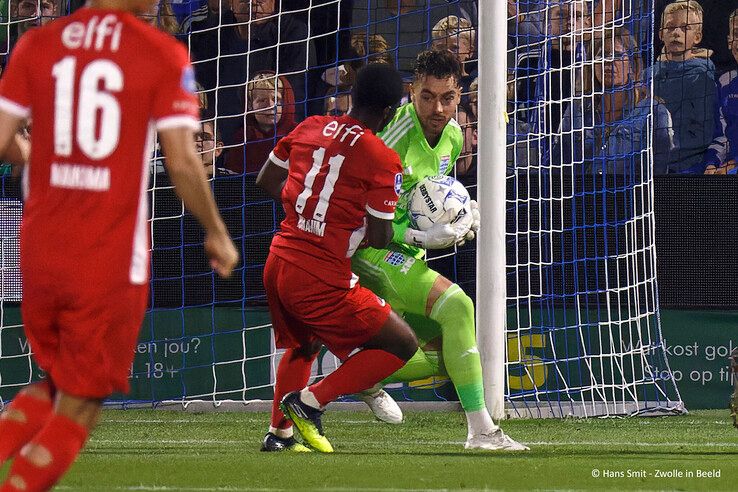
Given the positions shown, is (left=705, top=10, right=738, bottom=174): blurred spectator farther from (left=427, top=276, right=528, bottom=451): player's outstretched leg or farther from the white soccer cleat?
(left=427, top=276, right=528, bottom=451): player's outstretched leg

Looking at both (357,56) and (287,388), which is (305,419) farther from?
(357,56)

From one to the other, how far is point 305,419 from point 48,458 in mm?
2783

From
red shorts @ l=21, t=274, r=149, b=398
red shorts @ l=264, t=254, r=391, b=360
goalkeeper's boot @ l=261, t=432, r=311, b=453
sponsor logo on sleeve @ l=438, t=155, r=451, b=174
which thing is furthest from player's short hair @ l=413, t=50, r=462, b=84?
red shorts @ l=21, t=274, r=149, b=398

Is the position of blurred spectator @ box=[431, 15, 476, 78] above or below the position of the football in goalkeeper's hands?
above

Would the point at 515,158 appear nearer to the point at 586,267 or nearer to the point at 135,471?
the point at 586,267

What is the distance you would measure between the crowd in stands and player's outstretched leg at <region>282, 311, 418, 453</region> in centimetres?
292

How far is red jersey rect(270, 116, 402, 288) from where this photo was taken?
5926 millimetres

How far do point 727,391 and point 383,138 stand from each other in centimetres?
353

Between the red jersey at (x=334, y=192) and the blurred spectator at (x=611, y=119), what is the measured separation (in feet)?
10.1

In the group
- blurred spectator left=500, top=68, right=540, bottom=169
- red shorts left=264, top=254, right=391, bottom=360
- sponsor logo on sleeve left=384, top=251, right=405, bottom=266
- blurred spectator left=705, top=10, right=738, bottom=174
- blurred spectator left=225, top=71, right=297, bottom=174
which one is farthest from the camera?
blurred spectator left=705, top=10, right=738, bottom=174

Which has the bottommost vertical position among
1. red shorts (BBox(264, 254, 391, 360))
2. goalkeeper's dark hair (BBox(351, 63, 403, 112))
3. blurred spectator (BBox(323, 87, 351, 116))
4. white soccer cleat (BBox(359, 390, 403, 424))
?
white soccer cleat (BBox(359, 390, 403, 424))

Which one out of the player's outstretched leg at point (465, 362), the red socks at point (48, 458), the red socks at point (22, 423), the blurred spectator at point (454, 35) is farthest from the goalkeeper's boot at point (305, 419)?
the blurred spectator at point (454, 35)

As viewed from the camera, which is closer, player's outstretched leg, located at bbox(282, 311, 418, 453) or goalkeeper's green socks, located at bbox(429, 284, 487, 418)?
player's outstretched leg, located at bbox(282, 311, 418, 453)

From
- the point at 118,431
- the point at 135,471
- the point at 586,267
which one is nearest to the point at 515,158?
the point at 586,267
